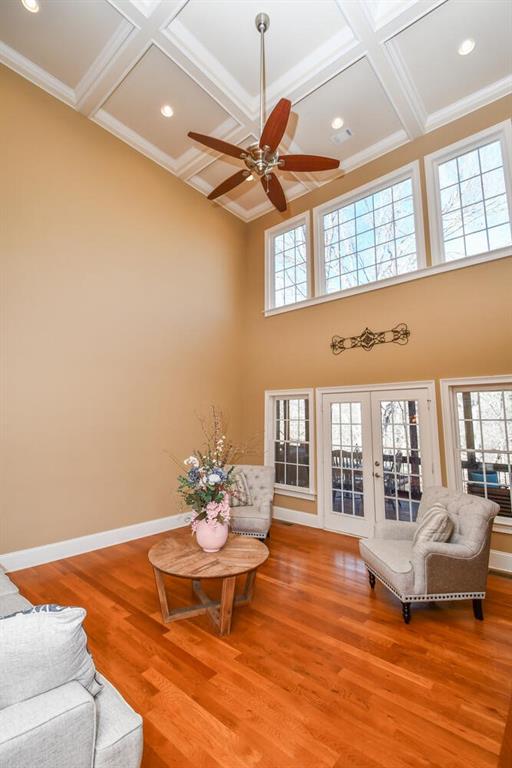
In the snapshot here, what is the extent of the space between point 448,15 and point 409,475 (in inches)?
198

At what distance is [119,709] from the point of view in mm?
1226

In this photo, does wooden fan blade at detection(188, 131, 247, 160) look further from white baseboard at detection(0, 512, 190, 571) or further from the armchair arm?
the armchair arm

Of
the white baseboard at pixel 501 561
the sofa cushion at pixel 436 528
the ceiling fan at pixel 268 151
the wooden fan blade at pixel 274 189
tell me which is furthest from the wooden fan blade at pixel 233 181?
the white baseboard at pixel 501 561

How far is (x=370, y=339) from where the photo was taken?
16.8 ft

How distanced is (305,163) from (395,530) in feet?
12.1

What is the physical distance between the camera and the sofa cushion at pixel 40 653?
106cm

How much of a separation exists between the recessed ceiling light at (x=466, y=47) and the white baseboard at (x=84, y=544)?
226 inches

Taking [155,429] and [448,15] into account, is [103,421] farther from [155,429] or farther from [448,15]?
[448,15]

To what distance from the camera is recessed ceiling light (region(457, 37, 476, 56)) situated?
380cm

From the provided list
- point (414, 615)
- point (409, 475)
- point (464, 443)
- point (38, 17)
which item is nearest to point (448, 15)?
point (38, 17)

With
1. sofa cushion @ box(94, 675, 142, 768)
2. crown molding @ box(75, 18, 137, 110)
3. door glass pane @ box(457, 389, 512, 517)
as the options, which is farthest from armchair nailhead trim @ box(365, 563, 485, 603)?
crown molding @ box(75, 18, 137, 110)

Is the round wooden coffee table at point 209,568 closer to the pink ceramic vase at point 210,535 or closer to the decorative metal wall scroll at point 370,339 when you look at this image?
the pink ceramic vase at point 210,535

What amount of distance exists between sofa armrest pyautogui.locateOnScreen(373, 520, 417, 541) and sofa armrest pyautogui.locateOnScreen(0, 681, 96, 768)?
3080 millimetres

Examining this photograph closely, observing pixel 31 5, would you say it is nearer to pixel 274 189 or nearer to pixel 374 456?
pixel 274 189
